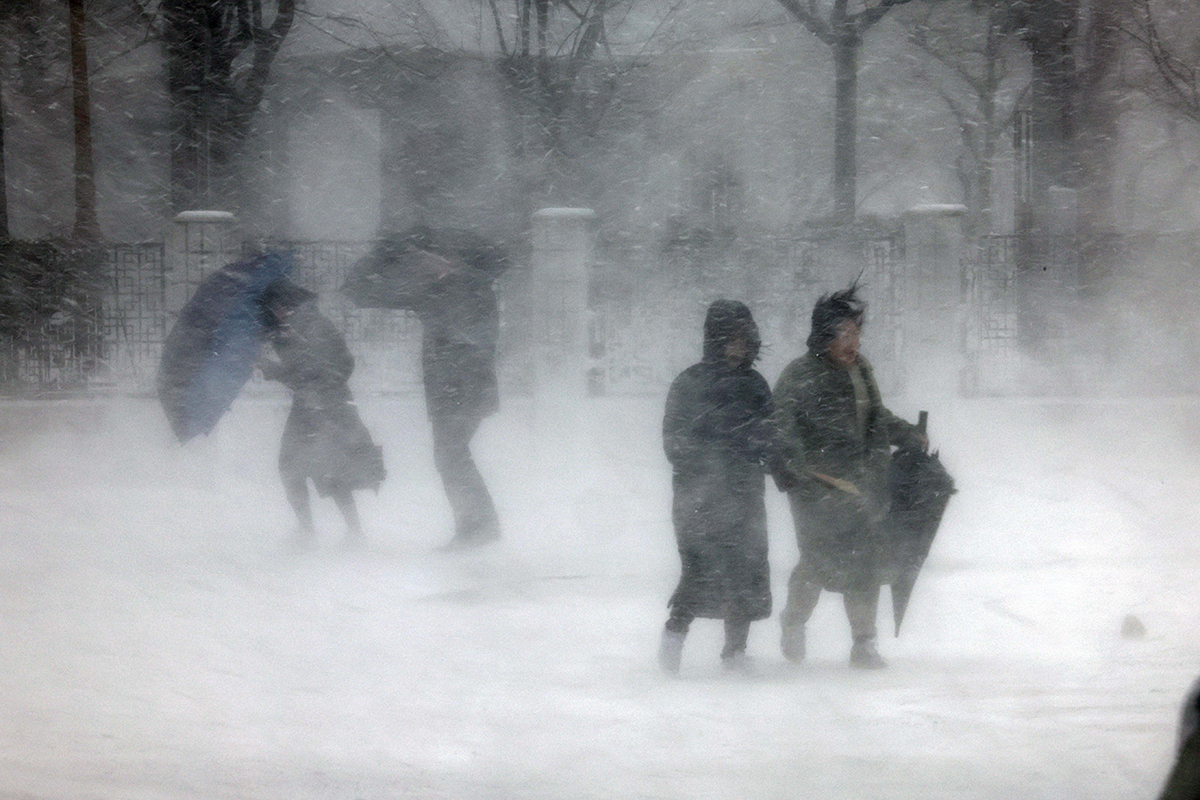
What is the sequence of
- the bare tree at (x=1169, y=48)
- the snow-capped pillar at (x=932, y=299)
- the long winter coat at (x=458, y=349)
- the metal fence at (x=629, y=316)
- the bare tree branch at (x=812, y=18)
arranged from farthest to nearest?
the bare tree branch at (x=812, y=18)
the bare tree at (x=1169, y=48)
the metal fence at (x=629, y=316)
the snow-capped pillar at (x=932, y=299)
the long winter coat at (x=458, y=349)

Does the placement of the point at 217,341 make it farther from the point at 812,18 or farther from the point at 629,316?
the point at 812,18

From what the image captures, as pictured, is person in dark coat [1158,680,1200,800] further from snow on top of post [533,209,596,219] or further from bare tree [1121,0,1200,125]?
bare tree [1121,0,1200,125]

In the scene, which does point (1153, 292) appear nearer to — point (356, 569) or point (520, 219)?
point (520, 219)

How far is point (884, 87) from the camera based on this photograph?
2141cm

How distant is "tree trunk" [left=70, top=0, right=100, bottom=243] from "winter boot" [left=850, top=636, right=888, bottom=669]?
11.8 m

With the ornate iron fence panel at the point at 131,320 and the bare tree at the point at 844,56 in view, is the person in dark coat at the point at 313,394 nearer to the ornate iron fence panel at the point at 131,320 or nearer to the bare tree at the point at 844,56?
the ornate iron fence panel at the point at 131,320

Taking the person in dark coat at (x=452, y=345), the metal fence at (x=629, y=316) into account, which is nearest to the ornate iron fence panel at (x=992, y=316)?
the metal fence at (x=629, y=316)

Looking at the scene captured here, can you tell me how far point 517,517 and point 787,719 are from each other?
4704 mm

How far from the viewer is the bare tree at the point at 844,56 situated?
16.0m

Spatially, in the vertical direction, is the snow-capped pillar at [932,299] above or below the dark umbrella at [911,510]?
above

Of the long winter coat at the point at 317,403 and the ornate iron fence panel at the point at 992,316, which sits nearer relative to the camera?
the long winter coat at the point at 317,403

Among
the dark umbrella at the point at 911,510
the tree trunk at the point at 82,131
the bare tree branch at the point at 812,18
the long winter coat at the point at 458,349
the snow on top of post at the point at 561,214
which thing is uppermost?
the bare tree branch at the point at 812,18

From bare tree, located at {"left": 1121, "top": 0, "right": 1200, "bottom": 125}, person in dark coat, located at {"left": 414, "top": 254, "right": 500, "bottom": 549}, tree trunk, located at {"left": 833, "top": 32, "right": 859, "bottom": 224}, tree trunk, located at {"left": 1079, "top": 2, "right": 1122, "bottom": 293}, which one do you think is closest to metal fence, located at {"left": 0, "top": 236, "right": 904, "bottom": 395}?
person in dark coat, located at {"left": 414, "top": 254, "right": 500, "bottom": 549}

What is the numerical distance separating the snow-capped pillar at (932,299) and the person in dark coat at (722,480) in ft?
21.7
